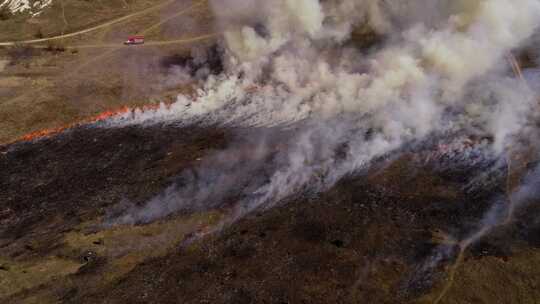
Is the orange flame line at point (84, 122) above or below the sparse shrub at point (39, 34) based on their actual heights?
below

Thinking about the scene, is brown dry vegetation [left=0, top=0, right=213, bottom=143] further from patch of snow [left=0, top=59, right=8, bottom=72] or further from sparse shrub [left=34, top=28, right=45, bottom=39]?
sparse shrub [left=34, top=28, right=45, bottom=39]

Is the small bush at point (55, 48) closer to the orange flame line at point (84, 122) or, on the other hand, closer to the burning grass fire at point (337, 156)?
the orange flame line at point (84, 122)

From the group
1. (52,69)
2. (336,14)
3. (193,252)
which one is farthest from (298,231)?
(52,69)

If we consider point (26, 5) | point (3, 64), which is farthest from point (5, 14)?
point (3, 64)

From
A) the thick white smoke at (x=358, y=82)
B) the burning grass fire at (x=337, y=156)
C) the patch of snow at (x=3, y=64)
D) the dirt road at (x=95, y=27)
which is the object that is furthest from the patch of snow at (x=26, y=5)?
the thick white smoke at (x=358, y=82)

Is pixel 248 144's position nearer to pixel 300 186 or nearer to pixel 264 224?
pixel 300 186

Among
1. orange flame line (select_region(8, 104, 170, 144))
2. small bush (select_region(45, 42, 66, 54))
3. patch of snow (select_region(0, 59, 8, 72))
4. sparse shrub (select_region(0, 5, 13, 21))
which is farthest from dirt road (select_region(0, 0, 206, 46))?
orange flame line (select_region(8, 104, 170, 144))
